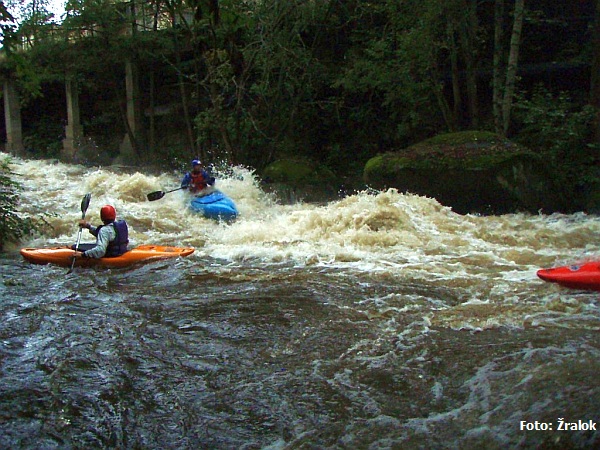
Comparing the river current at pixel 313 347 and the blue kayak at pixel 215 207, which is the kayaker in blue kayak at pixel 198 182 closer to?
the blue kayak at pixel 215 207

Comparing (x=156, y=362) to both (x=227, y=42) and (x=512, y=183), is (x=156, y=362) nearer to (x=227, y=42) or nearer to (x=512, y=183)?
(x=512, y=183)

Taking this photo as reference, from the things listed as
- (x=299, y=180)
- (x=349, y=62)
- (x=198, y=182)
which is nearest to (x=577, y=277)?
(x=198, y=182)

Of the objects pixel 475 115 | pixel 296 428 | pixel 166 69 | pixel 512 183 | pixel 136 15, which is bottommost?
pixel 296 428

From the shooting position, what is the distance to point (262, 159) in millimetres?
13984

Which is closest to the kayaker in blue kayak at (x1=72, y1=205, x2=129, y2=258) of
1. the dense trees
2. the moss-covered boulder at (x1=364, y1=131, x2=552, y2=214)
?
the dense trees

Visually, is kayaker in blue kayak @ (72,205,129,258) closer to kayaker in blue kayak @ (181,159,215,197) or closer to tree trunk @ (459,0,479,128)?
kayaker in blue kayak @ (181,159,215,197)

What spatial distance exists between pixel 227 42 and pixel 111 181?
4525 millimetres

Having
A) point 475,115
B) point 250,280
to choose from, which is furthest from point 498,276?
point 475,115

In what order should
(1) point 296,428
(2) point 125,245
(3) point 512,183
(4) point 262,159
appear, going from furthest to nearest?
(4) point 262,159
(3) point 512,183
(2) point 125,245
(1) point 296,428

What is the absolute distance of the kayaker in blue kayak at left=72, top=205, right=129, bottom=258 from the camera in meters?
6.49

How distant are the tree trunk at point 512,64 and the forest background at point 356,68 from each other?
1.1 inches

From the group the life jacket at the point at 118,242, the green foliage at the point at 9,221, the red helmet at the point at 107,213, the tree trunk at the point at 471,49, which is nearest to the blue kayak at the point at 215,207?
the green foliage at the point at 9,221

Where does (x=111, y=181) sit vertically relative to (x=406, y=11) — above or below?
below

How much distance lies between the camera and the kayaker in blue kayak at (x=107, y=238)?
6.49 metres
